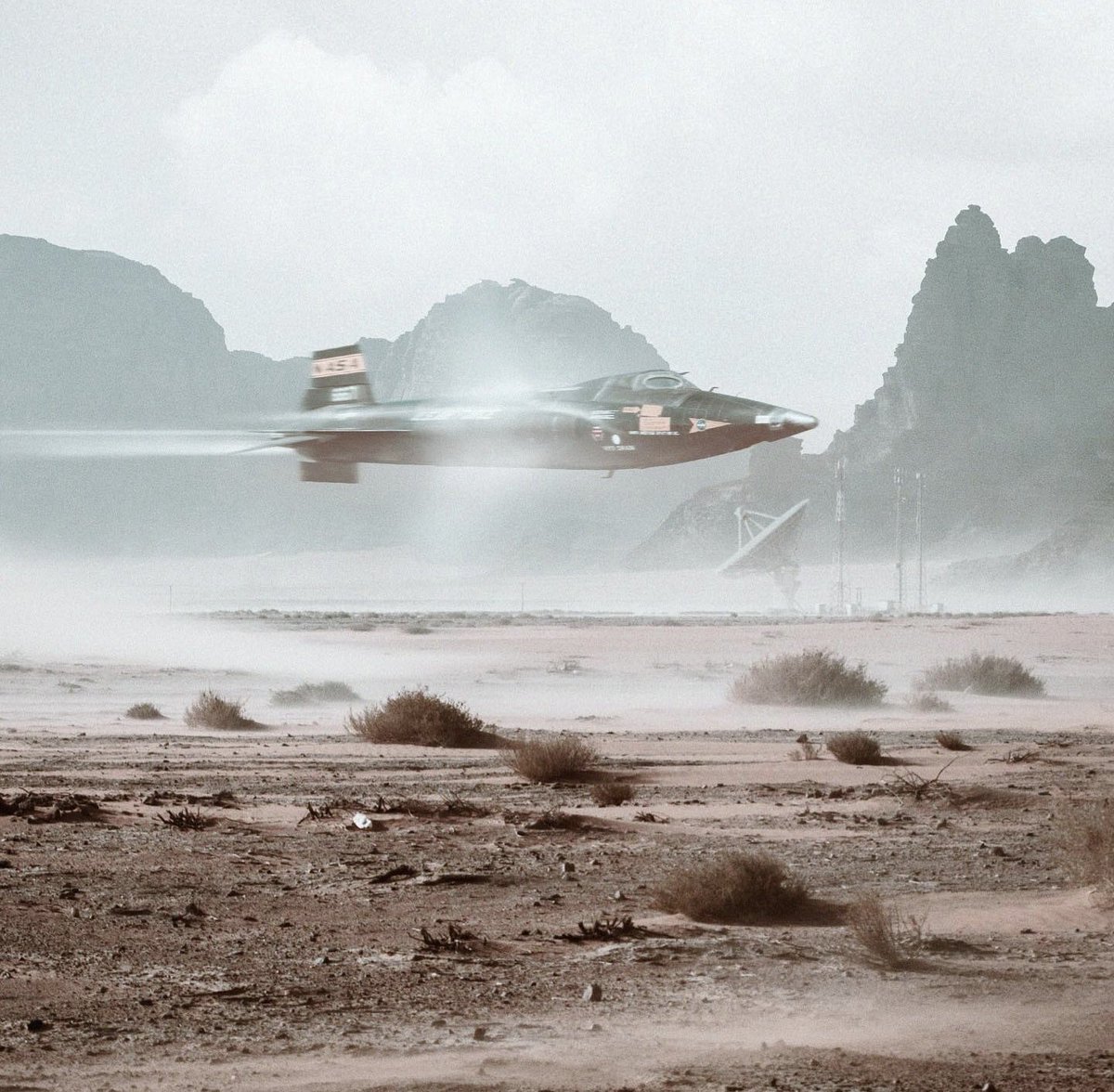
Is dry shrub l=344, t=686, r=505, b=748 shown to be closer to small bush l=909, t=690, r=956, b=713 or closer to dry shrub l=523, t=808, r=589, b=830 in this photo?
dry shrub l=523, t=808, r=589, b=830

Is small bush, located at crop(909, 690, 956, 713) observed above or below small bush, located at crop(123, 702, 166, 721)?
above

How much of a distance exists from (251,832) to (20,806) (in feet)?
9.45

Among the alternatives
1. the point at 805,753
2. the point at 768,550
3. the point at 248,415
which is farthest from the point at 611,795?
the point at 768,550

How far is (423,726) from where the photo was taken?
27.9m

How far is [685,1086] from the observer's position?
25.7 feet

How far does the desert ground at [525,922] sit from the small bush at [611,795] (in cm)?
16

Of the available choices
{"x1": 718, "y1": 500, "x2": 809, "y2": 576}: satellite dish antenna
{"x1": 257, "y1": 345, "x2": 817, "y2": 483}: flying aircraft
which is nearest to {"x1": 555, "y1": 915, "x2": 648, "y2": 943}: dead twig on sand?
{"x1": 257, "y1": 345, "x2": 817, "y2": 483}: flying aircraft

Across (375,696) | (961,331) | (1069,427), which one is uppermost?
(961,331)

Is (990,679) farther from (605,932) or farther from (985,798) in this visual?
(605,932)

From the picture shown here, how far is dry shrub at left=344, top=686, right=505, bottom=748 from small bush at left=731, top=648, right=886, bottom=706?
11018 millimetres

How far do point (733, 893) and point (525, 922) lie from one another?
1.52 meters

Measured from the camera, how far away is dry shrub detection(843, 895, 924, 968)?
1035 cm

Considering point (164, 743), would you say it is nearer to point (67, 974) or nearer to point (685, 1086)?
point (67, 974)

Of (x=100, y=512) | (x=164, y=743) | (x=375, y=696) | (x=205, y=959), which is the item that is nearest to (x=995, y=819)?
(x=205, y=959)
